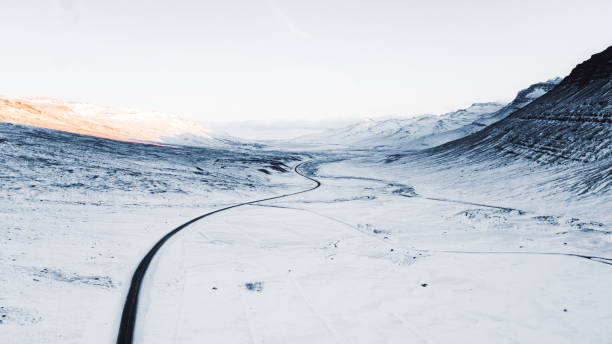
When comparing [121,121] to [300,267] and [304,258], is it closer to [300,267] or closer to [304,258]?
[304,258]

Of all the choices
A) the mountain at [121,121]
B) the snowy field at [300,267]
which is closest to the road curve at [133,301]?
the snowy field at [300,267]

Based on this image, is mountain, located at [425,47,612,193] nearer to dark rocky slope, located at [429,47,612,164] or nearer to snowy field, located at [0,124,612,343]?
dark rocky slope, located at [429,47,612,164]

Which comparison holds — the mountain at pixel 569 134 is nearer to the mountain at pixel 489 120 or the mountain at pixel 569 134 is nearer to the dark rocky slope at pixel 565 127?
the dark rocky slope at pixel 565 127

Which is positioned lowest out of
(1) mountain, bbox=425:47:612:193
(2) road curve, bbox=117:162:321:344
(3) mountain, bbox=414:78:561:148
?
(2) road curve, bbox=117:162:321:344

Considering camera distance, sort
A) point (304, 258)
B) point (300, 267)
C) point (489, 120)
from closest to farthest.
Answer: point (300, 267) → point (304, 258) → point (489, 120)

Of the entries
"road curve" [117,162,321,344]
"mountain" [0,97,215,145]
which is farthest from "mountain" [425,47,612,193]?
"mountain" [0,97,215,145]

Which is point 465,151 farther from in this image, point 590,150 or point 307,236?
point 307,236

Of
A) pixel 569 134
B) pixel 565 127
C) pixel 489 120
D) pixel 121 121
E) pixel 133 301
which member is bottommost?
pixel 133 301

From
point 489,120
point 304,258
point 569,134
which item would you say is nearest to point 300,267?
point 304,258

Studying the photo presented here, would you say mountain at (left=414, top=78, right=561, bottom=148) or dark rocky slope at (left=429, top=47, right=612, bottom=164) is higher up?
mountain at (left=414, top=78, right=561, bottom=148)
